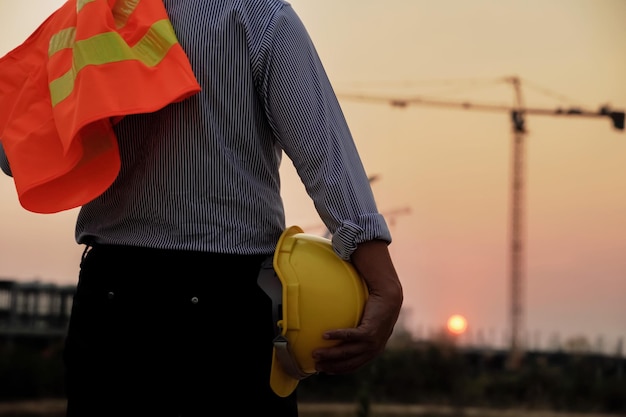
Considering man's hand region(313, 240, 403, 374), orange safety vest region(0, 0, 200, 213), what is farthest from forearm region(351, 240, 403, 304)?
orange safety vest region(0, 0, 200, 213)

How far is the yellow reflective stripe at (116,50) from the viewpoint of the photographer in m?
2.44

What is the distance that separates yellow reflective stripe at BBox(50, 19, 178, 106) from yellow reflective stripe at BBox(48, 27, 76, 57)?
0.30 feet

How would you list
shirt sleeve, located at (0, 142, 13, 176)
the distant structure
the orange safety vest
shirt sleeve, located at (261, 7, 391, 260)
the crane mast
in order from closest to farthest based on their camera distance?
1. the orange safety vest
2. shirt sleeve, located at (261, 7, 391, 260)
3. shirt sleeve, located at (0, 142, 13, 176)
4. the distant structure
5. the crane mast

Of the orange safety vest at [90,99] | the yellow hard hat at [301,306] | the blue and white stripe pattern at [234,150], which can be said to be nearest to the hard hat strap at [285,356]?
the yellow hard hat at [301,306]

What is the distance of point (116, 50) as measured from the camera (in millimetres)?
2449

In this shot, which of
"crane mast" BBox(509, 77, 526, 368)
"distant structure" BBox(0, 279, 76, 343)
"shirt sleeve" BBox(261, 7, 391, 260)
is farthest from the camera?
"crane mast" BBox(509, 77, 526, 368)

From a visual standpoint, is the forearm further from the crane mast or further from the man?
the crane mast

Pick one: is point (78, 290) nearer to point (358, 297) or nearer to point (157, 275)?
point (157, 275)

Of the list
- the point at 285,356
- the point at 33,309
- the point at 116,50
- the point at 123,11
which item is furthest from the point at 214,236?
the point at 33,309

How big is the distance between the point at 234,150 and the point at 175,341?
1.31ft

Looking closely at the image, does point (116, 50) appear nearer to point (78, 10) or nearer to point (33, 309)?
point (78, 10)

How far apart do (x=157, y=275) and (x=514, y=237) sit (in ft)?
209

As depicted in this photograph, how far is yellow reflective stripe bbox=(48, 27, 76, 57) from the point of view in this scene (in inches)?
101

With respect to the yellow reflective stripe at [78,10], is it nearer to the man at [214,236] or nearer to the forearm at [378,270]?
the man at [214,236]
